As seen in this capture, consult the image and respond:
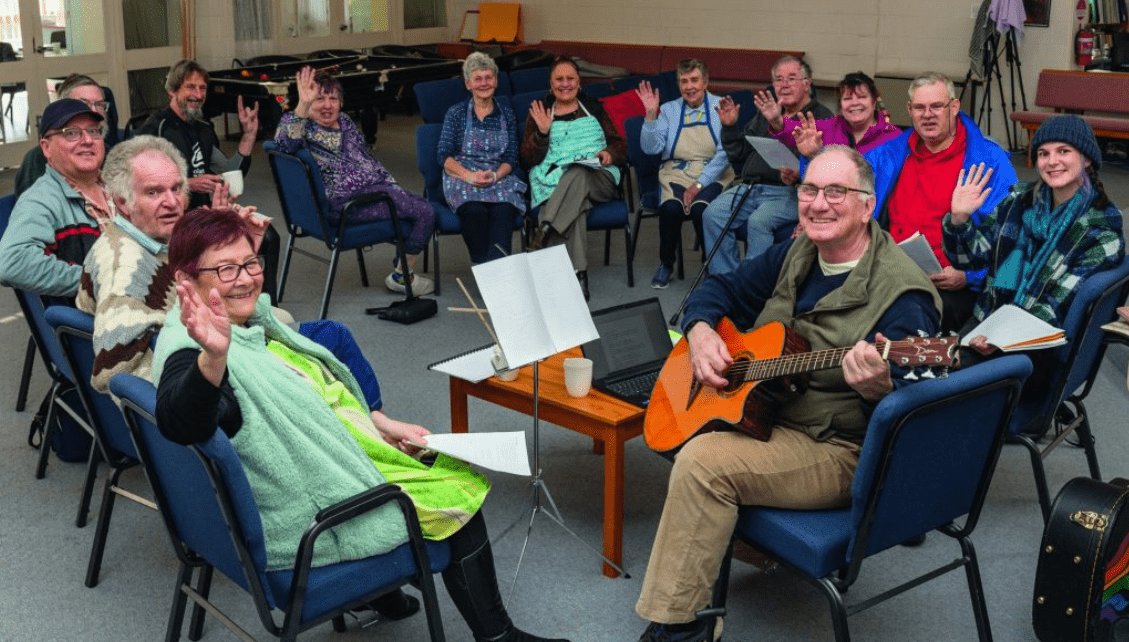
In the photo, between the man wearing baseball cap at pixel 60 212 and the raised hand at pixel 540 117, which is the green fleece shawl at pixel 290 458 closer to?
the man wearing baseball cap at pixel 60 212

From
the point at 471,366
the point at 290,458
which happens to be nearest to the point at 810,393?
the point at 471,366

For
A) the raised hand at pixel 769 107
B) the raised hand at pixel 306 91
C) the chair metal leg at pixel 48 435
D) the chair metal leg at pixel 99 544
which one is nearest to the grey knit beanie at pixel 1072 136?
the raised hand at pixel 769 107

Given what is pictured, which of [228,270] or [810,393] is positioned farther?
[810,393]

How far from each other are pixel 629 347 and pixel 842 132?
6.67 ft

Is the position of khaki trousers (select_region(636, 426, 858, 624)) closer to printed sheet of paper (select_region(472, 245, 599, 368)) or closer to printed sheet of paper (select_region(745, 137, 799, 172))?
printed sheet of paper (select_region(472, 245, 599, 368))

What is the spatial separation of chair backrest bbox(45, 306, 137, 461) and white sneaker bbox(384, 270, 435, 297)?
8.79ft

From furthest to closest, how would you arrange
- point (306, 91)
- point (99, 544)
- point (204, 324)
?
point (306, 91), point (99, 544), point (204, 324)

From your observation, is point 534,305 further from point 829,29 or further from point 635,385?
point 829,29

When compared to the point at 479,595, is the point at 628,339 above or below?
above

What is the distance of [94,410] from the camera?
3039mm

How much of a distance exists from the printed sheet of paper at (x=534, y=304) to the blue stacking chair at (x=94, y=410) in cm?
96

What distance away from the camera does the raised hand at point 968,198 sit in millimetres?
3859

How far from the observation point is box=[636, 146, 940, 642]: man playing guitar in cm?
264

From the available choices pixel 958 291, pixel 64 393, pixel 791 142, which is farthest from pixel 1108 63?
pixel 64 393
